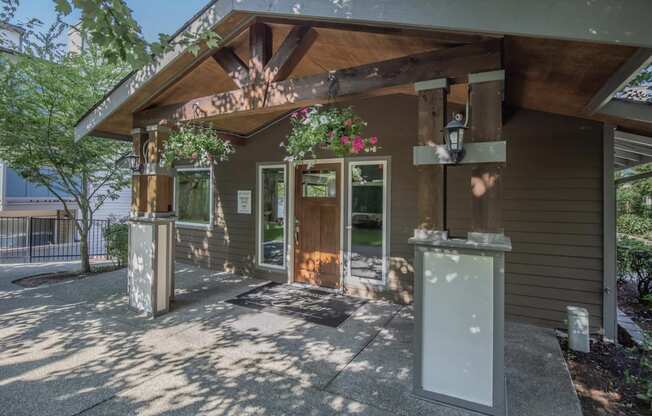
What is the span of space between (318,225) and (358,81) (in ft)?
9.25

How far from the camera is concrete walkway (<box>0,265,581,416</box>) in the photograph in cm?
224

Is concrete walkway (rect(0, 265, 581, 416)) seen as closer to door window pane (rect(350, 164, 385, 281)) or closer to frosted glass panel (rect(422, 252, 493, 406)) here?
frosted glass panel (rect(422, 252, 493, 406))

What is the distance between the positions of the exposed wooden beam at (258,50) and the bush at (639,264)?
569 centimetres

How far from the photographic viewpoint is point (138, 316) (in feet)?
12.6

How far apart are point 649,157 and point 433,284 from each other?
4.12 metres

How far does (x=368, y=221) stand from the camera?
183 inches

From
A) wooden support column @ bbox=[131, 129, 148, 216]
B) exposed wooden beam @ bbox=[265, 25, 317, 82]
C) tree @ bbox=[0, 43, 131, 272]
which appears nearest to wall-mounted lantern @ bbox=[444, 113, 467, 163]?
exposed wooden beam @ bbox=[265, 25, 317, 82]

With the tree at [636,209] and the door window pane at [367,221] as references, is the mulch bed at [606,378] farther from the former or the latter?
the tree at [636,209]

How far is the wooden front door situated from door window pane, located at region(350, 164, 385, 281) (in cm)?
25

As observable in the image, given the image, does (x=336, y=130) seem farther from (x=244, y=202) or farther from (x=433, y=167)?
(x=244, y=202)

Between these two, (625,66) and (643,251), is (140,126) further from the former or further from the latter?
(643,251)

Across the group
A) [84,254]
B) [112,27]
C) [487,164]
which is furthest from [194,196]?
[487,164]

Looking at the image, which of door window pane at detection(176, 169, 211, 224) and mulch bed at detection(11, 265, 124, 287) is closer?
mulch bed at detection(11, 265, 124, 287)

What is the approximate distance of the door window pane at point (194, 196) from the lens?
6298 mm
